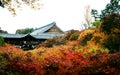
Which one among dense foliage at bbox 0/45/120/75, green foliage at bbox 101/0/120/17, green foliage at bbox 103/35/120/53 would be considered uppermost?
green foliage at bbox 101/0/120/17

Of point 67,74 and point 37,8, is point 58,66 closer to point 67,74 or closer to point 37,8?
point 67,74

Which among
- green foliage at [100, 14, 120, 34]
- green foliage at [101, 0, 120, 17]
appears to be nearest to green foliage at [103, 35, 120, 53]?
green foliage at [100, 14, 120, 34]

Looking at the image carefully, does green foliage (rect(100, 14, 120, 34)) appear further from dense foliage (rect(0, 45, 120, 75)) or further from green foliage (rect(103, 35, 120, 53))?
dense foliage (rect(0, 45, 120, 75))

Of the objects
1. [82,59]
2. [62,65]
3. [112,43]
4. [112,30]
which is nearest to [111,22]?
[112,30]

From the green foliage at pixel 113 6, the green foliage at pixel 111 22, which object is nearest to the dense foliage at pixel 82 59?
the green foliage at pixel 111 22

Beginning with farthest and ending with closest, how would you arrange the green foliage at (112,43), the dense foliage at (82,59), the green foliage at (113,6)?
the green foliage at (113,6) → the green foliage at (112,43) → the dense foliage at (82,59)

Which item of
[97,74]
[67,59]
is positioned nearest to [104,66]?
[97,74]

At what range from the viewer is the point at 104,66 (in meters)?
13.6

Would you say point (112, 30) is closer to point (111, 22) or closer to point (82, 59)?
point (111, 22)

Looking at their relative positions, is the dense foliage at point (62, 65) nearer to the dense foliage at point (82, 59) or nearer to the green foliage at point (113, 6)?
the dense foliage at point (82, 59)

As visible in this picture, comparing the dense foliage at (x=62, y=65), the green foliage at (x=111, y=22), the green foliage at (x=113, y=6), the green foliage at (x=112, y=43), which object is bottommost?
the dense foliage at (x=62, y=65)

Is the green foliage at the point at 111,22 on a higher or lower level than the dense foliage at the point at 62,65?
higher

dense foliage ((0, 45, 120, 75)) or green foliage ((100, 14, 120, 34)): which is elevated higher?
green foliage ((100, 14, 120, 34))

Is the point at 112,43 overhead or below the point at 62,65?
overhead
